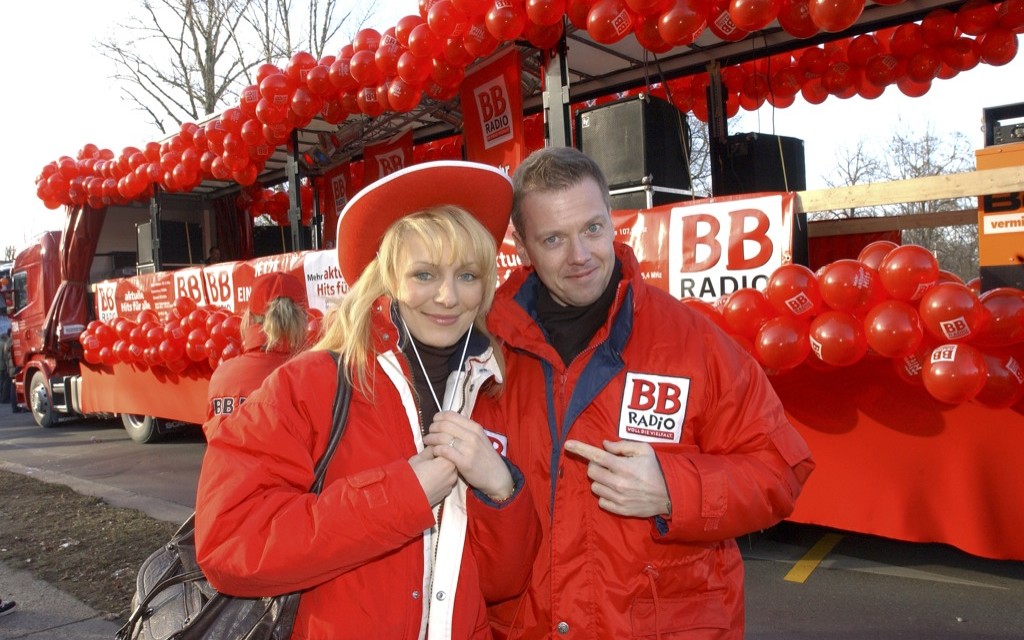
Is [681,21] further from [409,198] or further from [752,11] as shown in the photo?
[409,198]

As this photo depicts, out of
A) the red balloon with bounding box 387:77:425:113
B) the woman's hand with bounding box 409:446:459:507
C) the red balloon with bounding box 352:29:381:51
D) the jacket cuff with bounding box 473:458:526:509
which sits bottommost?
the jacket cuff with bounding box 473:458:526:509

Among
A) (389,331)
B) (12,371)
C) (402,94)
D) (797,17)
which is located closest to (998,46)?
(797,17)

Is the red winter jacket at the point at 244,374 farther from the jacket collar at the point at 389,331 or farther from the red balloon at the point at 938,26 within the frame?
the red balloon at the point at 938,26

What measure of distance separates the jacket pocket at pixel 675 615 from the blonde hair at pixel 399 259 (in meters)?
0.61

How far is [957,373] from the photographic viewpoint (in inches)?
135

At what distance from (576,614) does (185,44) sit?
2855cm

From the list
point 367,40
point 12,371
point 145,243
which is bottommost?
point 12,371

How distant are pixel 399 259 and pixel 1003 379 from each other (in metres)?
3.18

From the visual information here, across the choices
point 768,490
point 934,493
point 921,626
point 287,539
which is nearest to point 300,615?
point 287,539

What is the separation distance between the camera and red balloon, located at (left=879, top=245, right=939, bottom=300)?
3.59 meters

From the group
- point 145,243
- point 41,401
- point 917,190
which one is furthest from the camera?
point 41,401

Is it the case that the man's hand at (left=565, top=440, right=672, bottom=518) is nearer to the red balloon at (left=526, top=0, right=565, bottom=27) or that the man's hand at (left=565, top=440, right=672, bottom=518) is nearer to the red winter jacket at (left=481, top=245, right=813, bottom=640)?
the red winter jacket at (left=481, top=245, right=813, bottom=640)

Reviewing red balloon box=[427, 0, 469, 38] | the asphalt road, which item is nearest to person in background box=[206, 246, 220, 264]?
the asphalt road

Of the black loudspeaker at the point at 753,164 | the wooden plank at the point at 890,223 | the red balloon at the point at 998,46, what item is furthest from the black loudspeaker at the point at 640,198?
the red balloon at the point at 998,46
